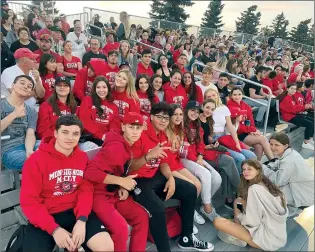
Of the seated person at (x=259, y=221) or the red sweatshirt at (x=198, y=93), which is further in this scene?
the red sweatshirt at (x=198, y=93)

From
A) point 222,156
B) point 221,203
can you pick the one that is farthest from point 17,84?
point 221,203

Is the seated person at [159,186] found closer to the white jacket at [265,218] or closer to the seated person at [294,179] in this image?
the white jacket at [265,218]

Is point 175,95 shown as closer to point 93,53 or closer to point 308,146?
point 93,53

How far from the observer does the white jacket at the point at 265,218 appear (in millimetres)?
2688

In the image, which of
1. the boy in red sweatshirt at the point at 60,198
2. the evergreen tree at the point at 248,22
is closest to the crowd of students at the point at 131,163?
the boy in red sweatshirt at the point at 60,198

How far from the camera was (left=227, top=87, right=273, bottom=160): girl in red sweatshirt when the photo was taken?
4.26 m

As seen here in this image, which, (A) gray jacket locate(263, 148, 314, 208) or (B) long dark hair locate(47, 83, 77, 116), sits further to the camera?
(A) gray jacket locate(263, 148, 314, 208)

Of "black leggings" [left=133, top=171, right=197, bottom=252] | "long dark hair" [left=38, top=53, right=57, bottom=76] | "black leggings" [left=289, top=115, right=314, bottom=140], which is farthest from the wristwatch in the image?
"black leggings" [left=289, top=115, right=314, bottom=140]

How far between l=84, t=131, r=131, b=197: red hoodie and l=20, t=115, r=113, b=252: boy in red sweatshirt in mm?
72

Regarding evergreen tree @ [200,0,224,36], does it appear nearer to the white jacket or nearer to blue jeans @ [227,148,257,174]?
blue jeans @ [227,148,257,174]

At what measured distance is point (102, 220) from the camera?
7.11ft

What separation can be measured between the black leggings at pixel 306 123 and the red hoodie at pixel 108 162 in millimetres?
4316

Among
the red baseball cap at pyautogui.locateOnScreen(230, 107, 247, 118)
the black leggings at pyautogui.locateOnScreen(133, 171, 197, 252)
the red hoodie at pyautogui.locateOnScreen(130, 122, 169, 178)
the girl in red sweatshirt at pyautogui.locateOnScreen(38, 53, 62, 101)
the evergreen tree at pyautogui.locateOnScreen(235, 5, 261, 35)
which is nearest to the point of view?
the black leggings at pyautogui.locateOnScreen(133, 171, 197, 252)

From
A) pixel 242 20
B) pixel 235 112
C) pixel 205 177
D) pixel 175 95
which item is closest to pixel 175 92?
pixel 175 95
